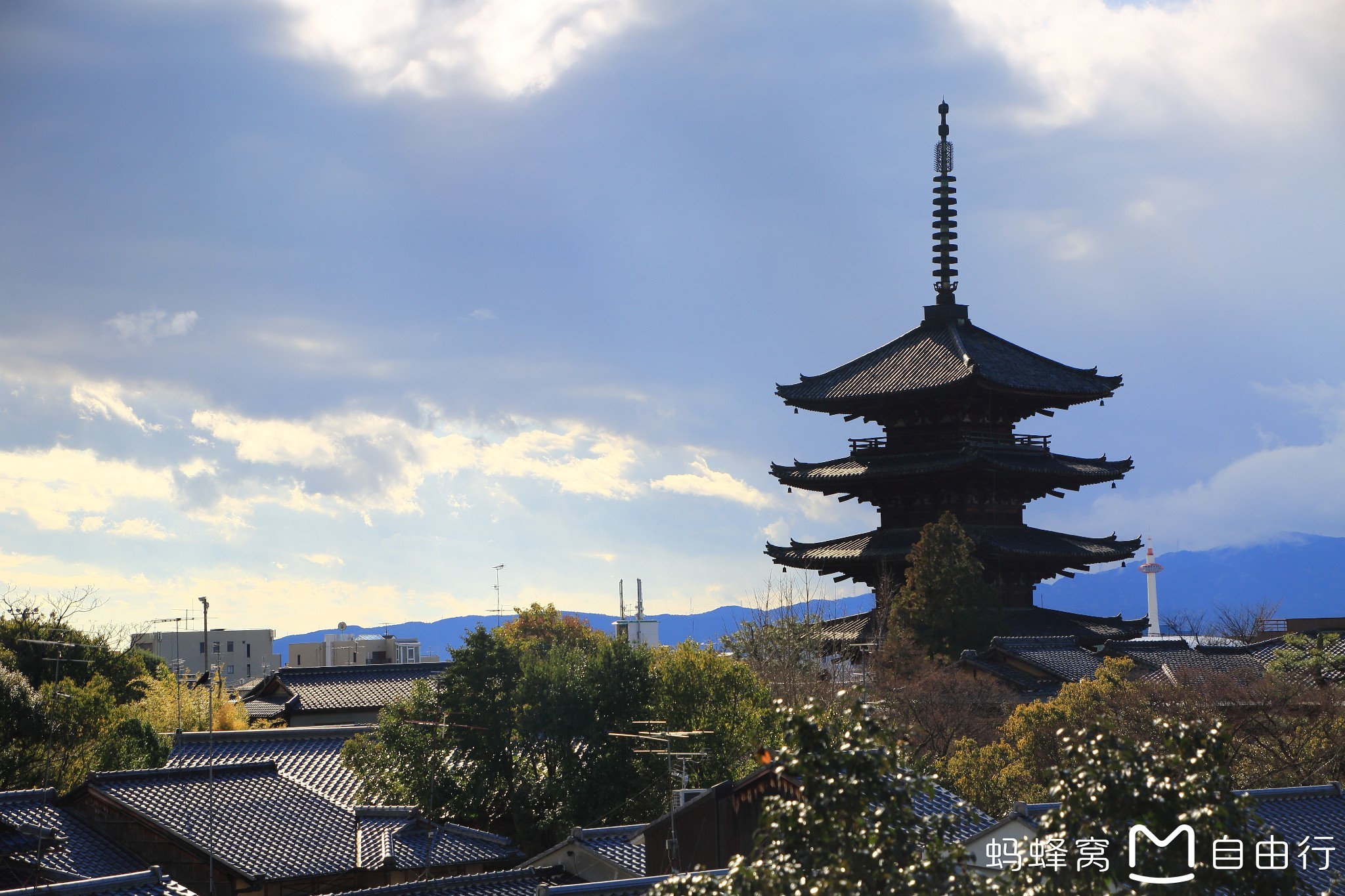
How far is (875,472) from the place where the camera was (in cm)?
5597

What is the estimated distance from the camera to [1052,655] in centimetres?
4750

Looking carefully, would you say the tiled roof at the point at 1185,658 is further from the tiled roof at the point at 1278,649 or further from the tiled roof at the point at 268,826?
the tiled roof at the point at 268,826

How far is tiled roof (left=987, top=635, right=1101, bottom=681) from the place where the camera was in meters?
45.7

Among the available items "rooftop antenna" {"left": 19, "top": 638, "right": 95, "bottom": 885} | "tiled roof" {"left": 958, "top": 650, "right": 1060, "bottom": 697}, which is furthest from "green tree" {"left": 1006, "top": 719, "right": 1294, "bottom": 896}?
"tiled roof" {"left": 958, "top": 650, "right": 1060, "bottom": 697}

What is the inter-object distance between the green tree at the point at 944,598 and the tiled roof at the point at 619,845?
66.5 feet

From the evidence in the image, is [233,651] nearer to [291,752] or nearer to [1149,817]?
[291,752]

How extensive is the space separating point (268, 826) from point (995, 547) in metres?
30.6

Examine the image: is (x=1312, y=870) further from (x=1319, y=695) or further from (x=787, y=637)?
(x=787, y=637)

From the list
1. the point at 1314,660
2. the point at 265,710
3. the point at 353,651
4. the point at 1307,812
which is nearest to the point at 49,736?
the point at 265,710

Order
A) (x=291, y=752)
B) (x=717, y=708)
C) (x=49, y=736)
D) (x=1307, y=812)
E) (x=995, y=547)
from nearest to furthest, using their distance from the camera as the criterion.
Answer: (x=1307, y=812) → (x=717, y=708) → (x=49, y=736) → (x=291, y=752) → (x=995, y=547)

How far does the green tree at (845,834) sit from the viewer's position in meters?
10.1

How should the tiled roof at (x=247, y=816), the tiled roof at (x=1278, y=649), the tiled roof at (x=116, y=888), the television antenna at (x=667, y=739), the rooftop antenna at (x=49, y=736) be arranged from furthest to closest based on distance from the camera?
the tiled roof at (x=1278, y=649) < the tiled roof at (x=247, y=816) < the television antenna at (x=667, y=739) < the rooftop antenna at (x=49, y=736) < the tiled roof at (x=116, y=888)

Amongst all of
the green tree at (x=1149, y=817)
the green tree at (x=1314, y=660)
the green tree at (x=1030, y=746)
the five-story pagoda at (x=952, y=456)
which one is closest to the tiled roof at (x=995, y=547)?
the five-story pagoda at (x=952, y=456)

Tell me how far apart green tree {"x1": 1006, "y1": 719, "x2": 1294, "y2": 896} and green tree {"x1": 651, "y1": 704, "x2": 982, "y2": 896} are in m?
0.79
